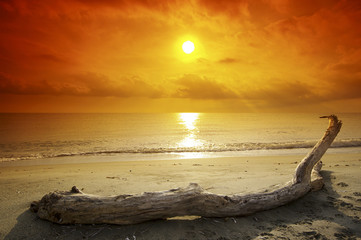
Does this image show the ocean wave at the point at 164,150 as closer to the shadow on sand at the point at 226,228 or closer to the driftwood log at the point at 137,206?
the shadow on sand at the point at 226,228

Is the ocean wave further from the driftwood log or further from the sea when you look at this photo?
the driftwood log

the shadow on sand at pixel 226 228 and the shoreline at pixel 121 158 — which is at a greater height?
the shoreline at pixel 121 158

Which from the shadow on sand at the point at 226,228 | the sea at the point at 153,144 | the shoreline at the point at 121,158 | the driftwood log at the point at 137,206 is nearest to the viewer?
the shadow on sand at the point at 226,228

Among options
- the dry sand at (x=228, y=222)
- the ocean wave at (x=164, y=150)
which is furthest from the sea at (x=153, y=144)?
the dry sand at (x=228, y=222)

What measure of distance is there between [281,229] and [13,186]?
8.12 meters

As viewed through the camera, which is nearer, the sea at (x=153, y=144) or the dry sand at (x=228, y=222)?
the dry sand at (x=228, y=222)

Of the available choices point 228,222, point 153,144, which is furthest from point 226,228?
point 153,144

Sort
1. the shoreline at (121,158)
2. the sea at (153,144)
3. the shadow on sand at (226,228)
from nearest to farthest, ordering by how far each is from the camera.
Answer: the shadow on sand at (226,228) < the shoreline at (121,158) < the sea at (153,144)

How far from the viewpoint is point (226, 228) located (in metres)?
A: 4.66

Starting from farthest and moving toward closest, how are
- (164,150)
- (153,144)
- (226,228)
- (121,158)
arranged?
(153,144)
(164,150)
(121,158)
(226,228)

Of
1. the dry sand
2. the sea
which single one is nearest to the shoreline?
the sea

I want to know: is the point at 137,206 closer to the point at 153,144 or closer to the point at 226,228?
the point at 226,228

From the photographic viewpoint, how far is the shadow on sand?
14.2 ft

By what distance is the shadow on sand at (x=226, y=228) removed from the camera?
432 centimetres
